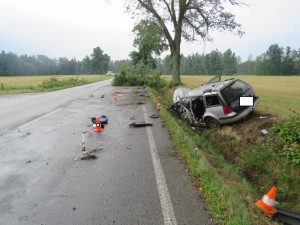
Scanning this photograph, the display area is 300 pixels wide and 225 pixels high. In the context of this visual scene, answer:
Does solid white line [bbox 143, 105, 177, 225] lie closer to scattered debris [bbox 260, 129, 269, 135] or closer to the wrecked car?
the wrecked car

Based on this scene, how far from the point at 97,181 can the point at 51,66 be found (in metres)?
127

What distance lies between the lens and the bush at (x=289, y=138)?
356 centimetres

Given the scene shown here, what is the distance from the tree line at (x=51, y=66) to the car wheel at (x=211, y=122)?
82601 millimetres

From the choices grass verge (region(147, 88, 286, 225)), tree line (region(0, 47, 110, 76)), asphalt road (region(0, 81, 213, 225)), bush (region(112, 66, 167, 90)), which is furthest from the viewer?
tree line (region(0, 47, 110, 76))

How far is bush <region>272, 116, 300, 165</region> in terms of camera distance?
11.7 ft

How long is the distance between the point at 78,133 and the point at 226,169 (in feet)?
15.1

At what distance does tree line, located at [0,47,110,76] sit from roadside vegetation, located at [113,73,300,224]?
275ft

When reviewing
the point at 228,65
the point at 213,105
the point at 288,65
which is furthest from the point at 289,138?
the point at 228,65

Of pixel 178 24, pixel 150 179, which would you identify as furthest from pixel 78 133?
pixel 178 24

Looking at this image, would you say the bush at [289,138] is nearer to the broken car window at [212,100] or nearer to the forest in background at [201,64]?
the broken car window at [212,100]

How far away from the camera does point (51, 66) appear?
111m

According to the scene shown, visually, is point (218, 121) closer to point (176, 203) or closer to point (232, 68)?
point (176, 203)

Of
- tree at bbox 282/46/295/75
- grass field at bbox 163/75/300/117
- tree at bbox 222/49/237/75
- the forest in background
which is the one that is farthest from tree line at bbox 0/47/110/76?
tree at bbox 282/46/295/75

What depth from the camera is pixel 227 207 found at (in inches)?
95.2
